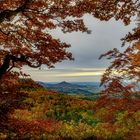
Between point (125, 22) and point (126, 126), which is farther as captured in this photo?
point (126, 126)

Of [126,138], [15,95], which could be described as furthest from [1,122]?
[126,138]

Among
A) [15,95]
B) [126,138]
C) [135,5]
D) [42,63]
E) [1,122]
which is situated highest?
[135,5]

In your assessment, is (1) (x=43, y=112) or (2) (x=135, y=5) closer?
(2) (x=135, y=5)

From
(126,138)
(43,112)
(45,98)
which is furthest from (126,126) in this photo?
(45,98)

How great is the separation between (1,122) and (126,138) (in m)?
15.2

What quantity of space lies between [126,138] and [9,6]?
57.7 ft

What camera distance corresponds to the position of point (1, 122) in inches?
706

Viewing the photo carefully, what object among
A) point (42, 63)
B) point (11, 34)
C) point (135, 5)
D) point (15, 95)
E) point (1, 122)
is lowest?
point (1, 122)

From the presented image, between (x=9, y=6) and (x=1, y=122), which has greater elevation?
(x=9, y=6)

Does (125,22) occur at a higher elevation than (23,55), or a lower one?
higher

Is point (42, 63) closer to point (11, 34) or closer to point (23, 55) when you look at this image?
point (23, 55)

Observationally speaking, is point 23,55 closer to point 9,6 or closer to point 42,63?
point 42,63

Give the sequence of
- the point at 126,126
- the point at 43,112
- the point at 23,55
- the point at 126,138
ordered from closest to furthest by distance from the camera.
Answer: the point at 23,55 < the point at 126,138 < the point at 126,126 < the point at 43,112

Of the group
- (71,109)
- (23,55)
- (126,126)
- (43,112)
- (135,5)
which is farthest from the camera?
(71,109)
